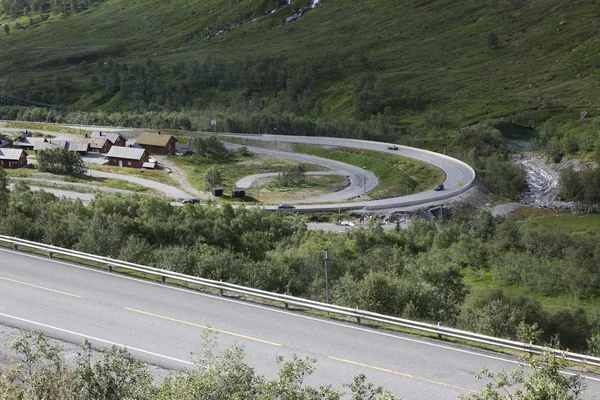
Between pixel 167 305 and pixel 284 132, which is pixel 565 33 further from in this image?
pixel 167 305

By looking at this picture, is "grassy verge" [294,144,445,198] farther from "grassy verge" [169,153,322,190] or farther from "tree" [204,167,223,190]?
"tree" [204,167,223,190]

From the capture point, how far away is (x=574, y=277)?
4403cm

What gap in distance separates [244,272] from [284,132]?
10617cm

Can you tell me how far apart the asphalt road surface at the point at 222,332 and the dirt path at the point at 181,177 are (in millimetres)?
55934

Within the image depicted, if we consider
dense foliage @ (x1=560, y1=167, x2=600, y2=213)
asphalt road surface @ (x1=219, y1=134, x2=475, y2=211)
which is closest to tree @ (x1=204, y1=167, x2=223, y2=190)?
asphalt road surface @ (x1=219, y1=134, x2=475, y2=211)

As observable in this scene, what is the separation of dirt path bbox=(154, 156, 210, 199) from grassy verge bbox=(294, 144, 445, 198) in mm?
23892

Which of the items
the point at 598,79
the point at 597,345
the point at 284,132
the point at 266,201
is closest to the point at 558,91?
the point at 598,79

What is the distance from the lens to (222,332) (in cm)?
2298

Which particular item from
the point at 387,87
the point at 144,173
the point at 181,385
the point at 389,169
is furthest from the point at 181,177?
the point at 181,385

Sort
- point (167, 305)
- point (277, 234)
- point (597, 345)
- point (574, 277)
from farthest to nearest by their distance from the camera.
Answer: point (277, 234), point (574, 277), point (167, 305), point (597, 345)

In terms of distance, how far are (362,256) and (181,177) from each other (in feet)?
191

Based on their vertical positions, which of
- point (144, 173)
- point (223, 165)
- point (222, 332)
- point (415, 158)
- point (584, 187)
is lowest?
point (584, 187)

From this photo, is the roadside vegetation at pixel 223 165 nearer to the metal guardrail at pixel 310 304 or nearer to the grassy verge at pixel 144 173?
the grassy verge at pixel 144 173

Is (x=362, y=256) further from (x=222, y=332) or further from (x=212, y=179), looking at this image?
(x=212, y=179)
